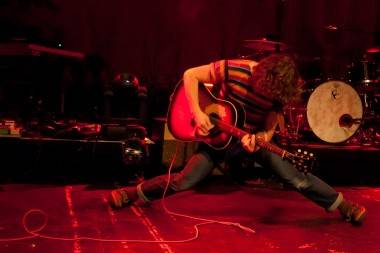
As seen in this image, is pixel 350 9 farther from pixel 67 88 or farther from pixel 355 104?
pixel 67 88

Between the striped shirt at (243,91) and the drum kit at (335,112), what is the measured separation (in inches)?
98.6

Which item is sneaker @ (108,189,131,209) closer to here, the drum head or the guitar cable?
the guitar cable

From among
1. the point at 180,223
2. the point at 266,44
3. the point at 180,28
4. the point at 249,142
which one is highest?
the point at 180,28

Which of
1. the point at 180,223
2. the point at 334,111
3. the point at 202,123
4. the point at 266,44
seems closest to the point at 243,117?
the point at 202,123

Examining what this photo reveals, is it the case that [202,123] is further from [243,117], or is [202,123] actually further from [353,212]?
[353,212]

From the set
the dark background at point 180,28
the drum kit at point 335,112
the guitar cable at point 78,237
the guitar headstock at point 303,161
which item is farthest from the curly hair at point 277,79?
the dark background at point 180,28

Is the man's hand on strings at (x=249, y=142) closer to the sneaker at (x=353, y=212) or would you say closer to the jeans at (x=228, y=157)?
the jeans at (x=228, y=157)

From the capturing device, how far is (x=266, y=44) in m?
6.73

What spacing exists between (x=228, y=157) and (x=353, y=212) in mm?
1167

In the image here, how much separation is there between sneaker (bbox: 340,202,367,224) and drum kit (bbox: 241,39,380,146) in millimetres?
2123

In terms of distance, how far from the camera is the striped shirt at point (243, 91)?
390 centimetres

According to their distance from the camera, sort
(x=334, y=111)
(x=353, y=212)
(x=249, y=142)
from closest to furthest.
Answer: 1. (x=249, y=142)
2. (x=353, y=212)
3. (x=334, y=111)

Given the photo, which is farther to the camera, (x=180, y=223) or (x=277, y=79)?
(x=180, y=223)

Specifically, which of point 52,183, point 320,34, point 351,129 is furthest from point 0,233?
point 320,34
